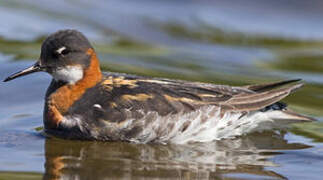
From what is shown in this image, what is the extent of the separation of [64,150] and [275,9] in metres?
9.10

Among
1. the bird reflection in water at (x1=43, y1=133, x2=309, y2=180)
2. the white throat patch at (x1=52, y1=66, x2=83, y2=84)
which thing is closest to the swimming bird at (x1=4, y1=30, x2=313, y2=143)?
the white throat patch at (x1=52, y1=66, x2=83, y2=84)

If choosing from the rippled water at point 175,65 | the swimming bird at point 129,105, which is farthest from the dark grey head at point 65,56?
the rippled water at point 175,65

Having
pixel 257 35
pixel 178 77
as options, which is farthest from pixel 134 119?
pixel 257 35

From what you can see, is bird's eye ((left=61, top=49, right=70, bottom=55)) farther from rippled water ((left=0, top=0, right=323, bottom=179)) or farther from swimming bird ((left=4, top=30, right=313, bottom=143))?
rippled water ((left=0, top=0, right=323, bottom=179))

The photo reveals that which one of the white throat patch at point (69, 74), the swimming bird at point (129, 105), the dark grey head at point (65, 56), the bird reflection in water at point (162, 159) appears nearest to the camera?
the bird reflection in water at point (162, 159)

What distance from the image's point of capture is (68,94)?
8422 millimetres

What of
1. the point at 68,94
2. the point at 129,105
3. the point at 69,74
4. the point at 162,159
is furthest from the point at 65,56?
the point at 162,159

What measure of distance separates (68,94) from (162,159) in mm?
1475

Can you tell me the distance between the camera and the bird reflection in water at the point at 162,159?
7059 millimetres

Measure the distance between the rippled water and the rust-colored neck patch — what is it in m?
0.29

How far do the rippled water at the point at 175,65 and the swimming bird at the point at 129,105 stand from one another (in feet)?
0.53

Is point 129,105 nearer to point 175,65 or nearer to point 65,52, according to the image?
point 65,52

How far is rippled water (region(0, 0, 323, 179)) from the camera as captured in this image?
24.0 ft

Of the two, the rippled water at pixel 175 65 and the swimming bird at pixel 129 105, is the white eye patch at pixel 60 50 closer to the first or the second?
the swimming bird at pixel 129 105
